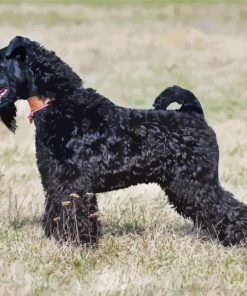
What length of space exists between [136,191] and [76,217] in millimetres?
2582

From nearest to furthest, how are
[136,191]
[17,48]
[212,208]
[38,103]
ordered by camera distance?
1. [17,48]
2. [38,103]
3. [212,208]
4. [136,191]

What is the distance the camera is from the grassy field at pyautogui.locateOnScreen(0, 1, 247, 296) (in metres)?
6.56

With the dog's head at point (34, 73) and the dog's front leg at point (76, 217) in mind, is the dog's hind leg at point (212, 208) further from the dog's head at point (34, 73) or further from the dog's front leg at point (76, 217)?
the dog's head at point (34, 73)

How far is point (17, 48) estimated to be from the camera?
23.6 ft

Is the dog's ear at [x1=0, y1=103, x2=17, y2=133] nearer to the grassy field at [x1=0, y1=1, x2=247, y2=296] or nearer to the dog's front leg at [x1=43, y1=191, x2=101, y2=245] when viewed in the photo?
the grassy field at [x1=0, y1=1, x2=247, y2=296]

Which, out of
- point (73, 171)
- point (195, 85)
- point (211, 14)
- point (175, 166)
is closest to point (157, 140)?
point (175, 166)

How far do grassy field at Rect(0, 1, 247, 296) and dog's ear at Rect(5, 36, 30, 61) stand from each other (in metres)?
1.43

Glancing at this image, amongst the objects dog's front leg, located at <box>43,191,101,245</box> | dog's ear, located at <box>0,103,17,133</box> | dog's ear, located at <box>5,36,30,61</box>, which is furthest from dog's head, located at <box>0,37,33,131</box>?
dog's front leg, located at <box>43,191,101,245</box>

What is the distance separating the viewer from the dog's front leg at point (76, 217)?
23.6 feet

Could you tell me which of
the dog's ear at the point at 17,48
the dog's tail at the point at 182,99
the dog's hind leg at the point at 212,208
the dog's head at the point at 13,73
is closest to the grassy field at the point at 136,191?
the dog's hind leg at the point at 212,208

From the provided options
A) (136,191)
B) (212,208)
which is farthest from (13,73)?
(136,191)

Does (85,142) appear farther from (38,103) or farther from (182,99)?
(182,99)

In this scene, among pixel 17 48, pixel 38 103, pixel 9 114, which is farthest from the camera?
pixel 9 114

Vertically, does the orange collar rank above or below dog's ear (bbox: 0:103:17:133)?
above
